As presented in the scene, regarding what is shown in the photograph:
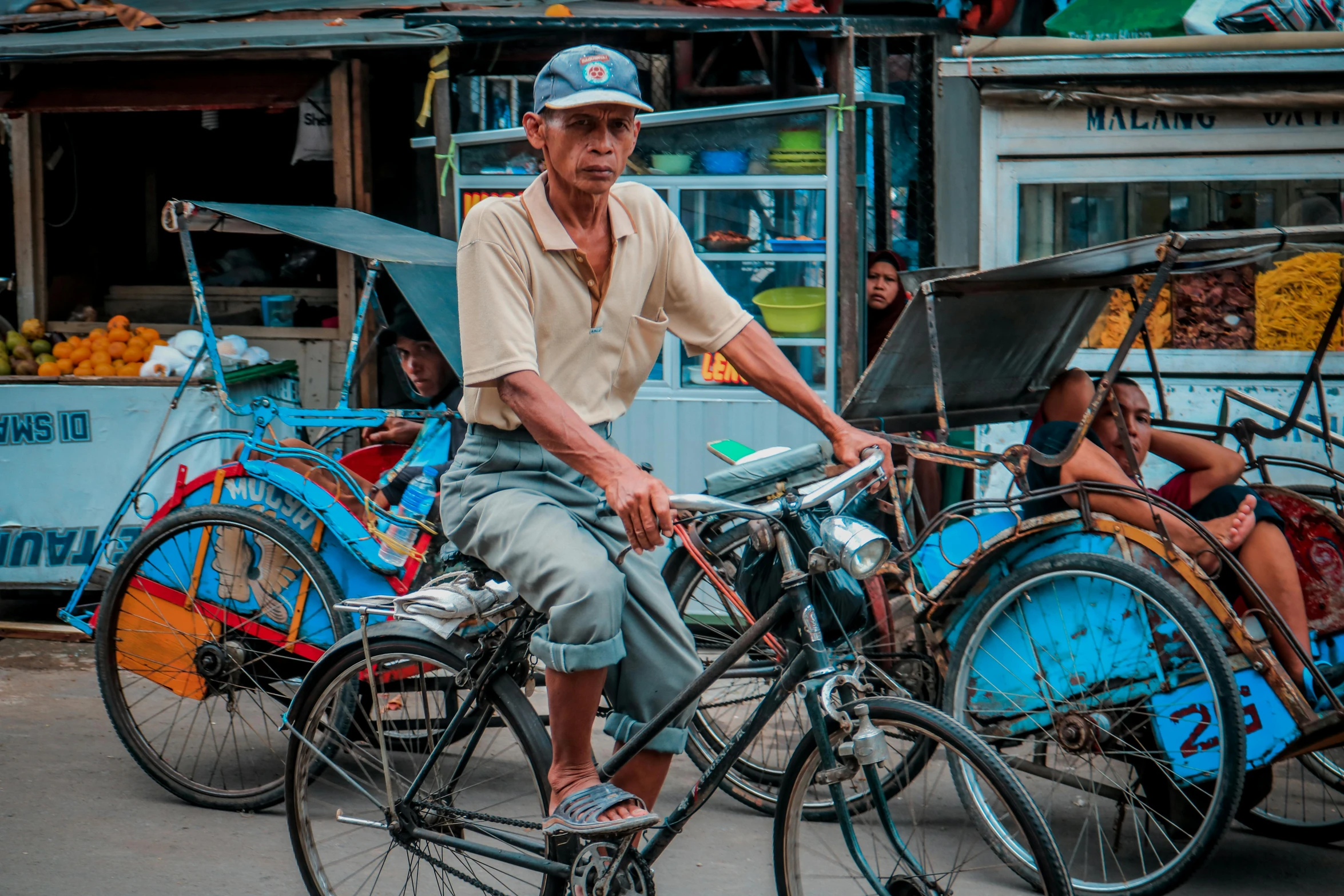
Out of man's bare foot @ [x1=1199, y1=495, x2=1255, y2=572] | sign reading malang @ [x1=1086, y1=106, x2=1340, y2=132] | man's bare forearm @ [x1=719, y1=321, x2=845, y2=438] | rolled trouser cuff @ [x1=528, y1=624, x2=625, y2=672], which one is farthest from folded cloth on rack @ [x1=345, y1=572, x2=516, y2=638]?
sign reading malang @ [x1=1086, y1=106, x2=1340, y2=132]

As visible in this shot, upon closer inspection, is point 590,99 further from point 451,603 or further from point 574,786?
point 574,786

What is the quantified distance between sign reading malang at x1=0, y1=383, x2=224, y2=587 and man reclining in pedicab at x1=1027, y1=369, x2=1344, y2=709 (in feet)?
13.3

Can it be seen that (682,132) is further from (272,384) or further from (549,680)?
(549,680)

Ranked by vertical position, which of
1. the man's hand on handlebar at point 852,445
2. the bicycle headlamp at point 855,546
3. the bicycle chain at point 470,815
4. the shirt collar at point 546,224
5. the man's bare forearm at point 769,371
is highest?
the shirt collar at point 546,224

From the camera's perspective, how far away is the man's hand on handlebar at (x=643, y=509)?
7.49 ft

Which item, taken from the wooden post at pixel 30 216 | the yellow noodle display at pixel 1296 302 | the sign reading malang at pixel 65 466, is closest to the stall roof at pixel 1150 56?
the yellow noodle display at pixel 1296 302

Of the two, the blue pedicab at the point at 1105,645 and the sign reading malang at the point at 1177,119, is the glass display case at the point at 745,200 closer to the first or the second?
the sign reading malang at the point at 1177,119

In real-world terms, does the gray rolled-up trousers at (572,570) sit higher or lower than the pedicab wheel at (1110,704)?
higher

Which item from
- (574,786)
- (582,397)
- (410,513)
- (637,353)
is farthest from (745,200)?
(574,786)

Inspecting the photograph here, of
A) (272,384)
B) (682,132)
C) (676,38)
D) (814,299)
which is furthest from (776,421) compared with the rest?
(272,384)

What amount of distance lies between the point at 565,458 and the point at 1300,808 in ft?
9.22

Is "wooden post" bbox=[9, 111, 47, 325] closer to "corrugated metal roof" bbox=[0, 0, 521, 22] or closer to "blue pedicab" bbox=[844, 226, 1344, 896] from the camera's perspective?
"corrugated metal roof" bbox=[0, 0, 521, 22]

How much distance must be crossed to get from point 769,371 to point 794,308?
123 inches

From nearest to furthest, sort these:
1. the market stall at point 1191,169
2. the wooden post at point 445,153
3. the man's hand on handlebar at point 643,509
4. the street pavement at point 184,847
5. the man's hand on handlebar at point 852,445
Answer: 1. the man's hand on handlebar at point 643,509
2. the man's hand on handlebar at point 852,445
3. the street pavement at point 184,847
4. the market stall at point 1191,169
5. the wooden post at point 445,153
